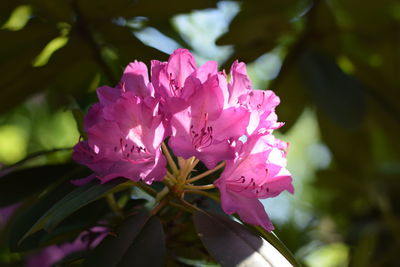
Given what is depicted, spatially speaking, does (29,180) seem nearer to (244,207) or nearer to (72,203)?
(72,203)

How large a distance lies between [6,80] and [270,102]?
65 centimetres

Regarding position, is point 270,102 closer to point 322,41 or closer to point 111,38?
point 111,38

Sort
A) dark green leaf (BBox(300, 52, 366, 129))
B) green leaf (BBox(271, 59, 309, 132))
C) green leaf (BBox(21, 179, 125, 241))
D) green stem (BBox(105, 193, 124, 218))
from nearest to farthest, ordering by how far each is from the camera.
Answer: green leaf (BBox(21, 179, 125, 241)) → green stem (BBox(105, 193, 124, 218)) → dark green leaf (BBox(300, 52, 366, 129)) → green leaf (BBox(271, 59, 309, 132))

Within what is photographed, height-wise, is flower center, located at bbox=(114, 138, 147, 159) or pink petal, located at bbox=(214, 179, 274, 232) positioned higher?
flower center, located at bbox=(114, 138, 147, 159)

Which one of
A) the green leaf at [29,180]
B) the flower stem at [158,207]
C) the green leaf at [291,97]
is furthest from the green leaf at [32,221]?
the green leaf at [291,97]

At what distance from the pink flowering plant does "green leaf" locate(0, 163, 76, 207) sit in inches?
8.5

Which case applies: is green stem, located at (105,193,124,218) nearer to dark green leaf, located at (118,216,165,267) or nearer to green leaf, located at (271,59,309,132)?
dark green leaf, located at (118,216,165,267)

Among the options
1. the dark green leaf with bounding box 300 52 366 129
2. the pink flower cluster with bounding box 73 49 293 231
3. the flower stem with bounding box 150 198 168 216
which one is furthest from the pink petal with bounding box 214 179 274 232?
the dark green leaf with bounding box 300 52 366 129

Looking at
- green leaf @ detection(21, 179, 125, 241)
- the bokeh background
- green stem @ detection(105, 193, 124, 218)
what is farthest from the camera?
the bokeh background

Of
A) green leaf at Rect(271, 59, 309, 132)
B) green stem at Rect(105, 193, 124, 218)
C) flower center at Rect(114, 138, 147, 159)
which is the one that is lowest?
green leaf at Rect(271, 59, 309, 132)

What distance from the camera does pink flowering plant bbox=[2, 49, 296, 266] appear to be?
2.61ft

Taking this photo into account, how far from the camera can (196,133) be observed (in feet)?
2.69

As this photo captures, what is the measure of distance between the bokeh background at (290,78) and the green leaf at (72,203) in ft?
0.67

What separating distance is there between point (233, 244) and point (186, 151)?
14 cm
